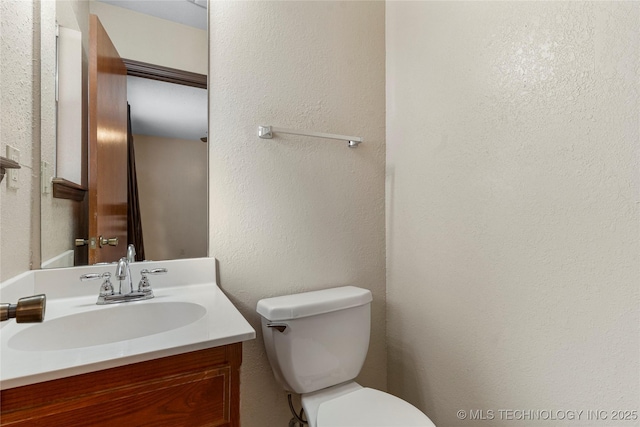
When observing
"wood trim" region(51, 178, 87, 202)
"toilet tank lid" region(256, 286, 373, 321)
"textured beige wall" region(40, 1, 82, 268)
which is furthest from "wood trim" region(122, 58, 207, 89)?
"toilet tank lid" region(256, 286, 373, 321)

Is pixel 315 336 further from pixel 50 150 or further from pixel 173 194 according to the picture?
pixel 50 150

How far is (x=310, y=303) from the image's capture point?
1165 millimetres

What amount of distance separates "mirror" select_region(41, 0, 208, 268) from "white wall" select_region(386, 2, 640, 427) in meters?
0.90

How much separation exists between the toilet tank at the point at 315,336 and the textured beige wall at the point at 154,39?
97cm

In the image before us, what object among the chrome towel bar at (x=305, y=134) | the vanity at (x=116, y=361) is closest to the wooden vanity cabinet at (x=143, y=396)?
the vanity at (x=116, y=361)

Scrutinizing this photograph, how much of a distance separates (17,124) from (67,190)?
0.26m

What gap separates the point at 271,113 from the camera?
1308 mm

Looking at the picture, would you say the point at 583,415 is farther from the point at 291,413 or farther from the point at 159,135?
the point at 159,135

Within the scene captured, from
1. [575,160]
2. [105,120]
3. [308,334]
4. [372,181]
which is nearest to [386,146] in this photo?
[372,181]

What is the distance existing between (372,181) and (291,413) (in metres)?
1.10

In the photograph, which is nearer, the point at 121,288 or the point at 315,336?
the point at 121,288

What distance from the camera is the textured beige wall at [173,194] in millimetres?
1177

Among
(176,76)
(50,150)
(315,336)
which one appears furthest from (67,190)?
(315,336)

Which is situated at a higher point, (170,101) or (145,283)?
(170,101)
